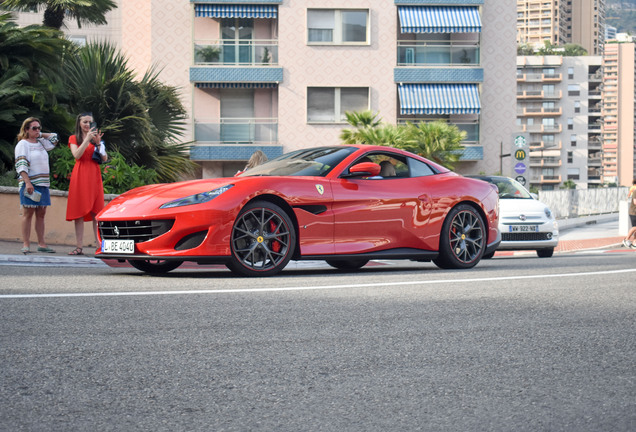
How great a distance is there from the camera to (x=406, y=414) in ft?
10.9

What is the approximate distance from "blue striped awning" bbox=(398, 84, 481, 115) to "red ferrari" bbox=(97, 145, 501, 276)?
24976 mm

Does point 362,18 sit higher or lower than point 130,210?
higher

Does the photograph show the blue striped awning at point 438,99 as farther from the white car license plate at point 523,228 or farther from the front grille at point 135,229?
the front grille at point 135,229

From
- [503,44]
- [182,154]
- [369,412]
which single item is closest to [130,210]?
[369,412]

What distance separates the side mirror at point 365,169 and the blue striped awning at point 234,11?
26.4 meters

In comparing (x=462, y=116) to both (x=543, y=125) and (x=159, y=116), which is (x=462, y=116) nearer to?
(x=159, y=116)

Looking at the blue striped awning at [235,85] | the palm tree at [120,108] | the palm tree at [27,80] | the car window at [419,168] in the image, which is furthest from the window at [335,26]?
the car window at [419,168]

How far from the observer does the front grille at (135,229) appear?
8062 millimetres

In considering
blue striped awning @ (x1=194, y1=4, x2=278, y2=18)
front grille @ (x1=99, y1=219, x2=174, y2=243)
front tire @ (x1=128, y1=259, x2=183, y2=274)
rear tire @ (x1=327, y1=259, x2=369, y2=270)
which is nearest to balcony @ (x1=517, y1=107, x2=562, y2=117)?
blue striped awning @ (x1=194, y1=4, x2=278, y2=18)

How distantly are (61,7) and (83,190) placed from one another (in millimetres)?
12481

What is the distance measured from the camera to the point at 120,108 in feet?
53.7

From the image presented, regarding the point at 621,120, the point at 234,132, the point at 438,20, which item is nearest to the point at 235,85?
the point at 234,132

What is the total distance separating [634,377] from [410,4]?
32638 mm

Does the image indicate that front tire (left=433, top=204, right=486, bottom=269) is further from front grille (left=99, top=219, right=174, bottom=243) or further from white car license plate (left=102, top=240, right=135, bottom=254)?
white car license plate (left=102, top=240, right=135, bottom=254)
